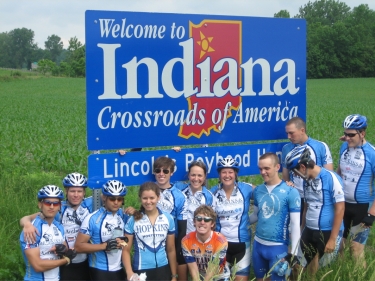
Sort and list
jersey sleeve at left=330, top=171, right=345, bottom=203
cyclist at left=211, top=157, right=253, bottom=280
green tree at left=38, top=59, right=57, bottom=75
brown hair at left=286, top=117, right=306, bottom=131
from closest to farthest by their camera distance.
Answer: jersey sleeve at left=330, top=171, right=345, bottom=203 → cyclist at left=211, top=157, right=253, bottom=280 → brown hair at left=286, top=117, right=306, bottom=131 → green tree at left=38, top=59, right=57, bottom=75

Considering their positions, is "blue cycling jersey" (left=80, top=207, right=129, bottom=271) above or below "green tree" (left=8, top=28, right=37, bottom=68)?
below

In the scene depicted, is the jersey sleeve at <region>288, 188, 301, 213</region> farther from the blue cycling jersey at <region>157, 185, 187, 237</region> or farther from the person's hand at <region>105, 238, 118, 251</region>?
the person's hand at <region>105, 238, 118, 251</region>

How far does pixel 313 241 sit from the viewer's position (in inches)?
213

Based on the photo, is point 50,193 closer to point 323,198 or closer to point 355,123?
point 323,198

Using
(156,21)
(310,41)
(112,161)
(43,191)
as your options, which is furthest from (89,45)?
(310,41)

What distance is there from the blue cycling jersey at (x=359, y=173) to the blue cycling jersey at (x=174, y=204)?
1.98 metres

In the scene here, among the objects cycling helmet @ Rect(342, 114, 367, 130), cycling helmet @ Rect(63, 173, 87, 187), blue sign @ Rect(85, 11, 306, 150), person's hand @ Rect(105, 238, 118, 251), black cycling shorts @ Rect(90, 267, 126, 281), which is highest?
blue sign @ Rect(85, 11, 306, 150)

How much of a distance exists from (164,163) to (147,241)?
899mm

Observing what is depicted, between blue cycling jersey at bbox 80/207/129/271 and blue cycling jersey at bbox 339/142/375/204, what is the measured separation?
267 centimetres

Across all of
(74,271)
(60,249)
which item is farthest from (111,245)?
(74,271)

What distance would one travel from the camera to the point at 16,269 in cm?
578

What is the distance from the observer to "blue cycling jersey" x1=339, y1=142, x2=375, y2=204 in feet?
18.8

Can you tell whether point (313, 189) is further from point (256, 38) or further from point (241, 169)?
point (256, 38)

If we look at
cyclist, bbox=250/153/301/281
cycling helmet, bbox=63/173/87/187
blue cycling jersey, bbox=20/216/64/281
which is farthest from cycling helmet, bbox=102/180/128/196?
cyclist, bbox=250/153/301/281
